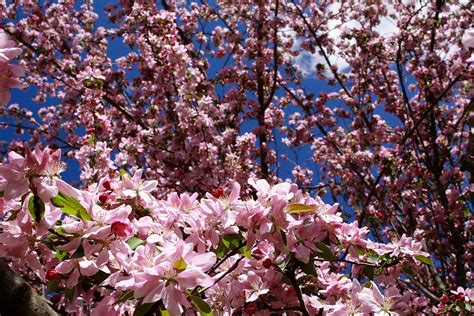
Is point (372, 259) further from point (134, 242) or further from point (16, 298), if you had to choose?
point (16, 298)

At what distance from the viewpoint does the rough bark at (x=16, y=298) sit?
4.99 ft

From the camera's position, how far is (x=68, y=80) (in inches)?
283

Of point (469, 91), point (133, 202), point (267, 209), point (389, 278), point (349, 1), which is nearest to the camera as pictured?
point (267, 209)

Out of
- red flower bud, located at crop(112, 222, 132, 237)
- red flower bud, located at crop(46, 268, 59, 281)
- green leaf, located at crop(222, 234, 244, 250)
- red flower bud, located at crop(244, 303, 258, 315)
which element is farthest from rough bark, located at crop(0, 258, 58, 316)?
red flower bud, located at crop(244, 303, 258, 315)

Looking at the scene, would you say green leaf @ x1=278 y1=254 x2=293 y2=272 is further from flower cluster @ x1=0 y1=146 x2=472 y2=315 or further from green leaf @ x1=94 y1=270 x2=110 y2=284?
green leaf @ x1=94 y1=270 x2=110 y2=284

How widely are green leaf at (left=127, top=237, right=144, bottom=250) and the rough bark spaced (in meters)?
A: 0.35

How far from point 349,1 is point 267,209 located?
686 centimetres

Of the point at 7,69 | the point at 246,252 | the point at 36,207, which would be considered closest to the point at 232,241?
the point at 246,252

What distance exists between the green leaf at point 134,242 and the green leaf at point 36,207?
1.13 ft

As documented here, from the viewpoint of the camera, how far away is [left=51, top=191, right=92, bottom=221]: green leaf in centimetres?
155

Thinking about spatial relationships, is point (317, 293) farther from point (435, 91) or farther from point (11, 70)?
point (435, 91)

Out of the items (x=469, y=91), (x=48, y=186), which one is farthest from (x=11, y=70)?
(x=469, y=91)

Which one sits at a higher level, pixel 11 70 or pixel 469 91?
pixel 469 91

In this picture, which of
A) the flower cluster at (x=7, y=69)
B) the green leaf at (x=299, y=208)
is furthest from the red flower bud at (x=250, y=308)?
the flower cluster at (x=7, y=69)
